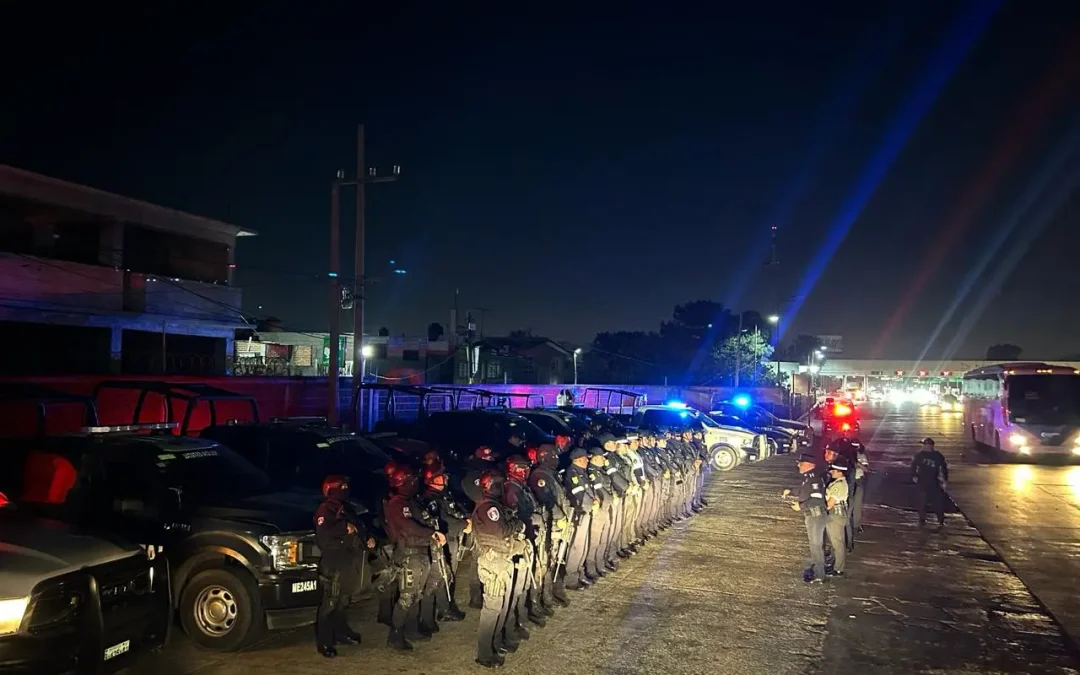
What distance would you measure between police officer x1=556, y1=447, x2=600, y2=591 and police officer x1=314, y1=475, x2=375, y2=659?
8.73 feet

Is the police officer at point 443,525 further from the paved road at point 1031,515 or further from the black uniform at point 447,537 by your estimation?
the paved road at point 1031,515

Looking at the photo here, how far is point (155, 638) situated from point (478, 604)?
3234 millimetres

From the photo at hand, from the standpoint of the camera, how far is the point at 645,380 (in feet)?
227

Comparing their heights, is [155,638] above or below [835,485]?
below

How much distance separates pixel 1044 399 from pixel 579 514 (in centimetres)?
2149

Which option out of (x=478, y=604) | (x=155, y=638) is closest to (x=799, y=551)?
(x=478, y=604)

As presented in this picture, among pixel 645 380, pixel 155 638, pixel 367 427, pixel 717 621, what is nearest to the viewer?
pixel 155 638

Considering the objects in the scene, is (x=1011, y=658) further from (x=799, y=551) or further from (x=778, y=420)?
(x=778, y=420)

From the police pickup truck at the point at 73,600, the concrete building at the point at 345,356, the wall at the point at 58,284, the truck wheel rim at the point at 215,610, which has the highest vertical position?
the wall at the point at 58,284

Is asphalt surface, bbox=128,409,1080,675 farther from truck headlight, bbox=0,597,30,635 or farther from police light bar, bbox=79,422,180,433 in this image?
police light bar, bbox=79,422,180,433

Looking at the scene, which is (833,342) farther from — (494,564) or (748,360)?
(494,564)

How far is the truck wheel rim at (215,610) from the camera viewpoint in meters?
6.72

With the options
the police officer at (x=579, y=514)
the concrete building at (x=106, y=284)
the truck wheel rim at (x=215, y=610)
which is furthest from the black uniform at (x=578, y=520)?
the concrete building at (x=106, y=284)

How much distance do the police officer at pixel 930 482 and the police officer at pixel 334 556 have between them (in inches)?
398
